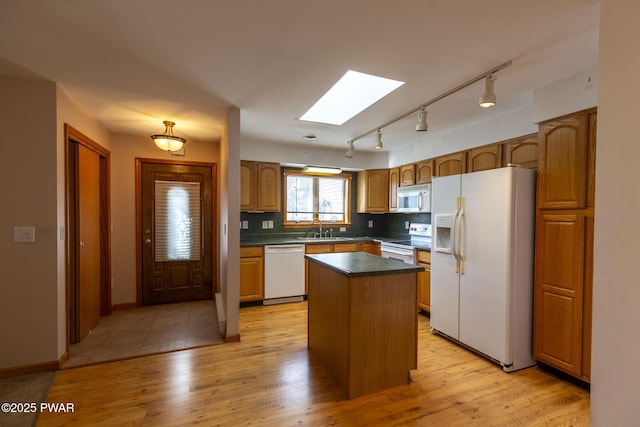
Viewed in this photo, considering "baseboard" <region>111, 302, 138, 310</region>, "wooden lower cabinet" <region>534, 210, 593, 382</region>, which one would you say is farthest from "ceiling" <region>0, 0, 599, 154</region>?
"baseboard" <region>111, 302, 138, 310</region>

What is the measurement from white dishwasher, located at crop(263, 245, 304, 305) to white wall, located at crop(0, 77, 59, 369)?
7.64 ft

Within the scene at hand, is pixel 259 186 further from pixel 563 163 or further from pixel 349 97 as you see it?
pixel 563 163

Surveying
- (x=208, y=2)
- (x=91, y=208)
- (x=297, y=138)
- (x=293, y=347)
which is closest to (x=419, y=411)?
(x=293, y=347)

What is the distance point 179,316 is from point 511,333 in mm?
3753

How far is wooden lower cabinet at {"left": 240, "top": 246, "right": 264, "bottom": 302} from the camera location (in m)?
4.12

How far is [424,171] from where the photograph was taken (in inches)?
169

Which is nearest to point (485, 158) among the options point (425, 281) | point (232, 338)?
point (425, 281)

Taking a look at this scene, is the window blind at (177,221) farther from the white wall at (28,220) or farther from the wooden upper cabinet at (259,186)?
the white wall at (28,220)

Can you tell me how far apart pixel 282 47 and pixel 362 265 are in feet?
5.60

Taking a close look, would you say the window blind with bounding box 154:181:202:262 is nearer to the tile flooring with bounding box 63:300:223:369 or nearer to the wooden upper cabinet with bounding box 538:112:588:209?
the tile flooring with bounding box 63:300:223:369

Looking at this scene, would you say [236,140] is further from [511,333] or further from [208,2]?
[511,333]

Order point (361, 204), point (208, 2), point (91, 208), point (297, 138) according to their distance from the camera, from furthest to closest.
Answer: point (361, 204) < point (297, 138) < point (91, 208) < point (208, 2)

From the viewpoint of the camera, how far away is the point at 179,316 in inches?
149

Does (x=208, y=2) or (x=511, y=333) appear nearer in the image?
(x=208, y=2)
